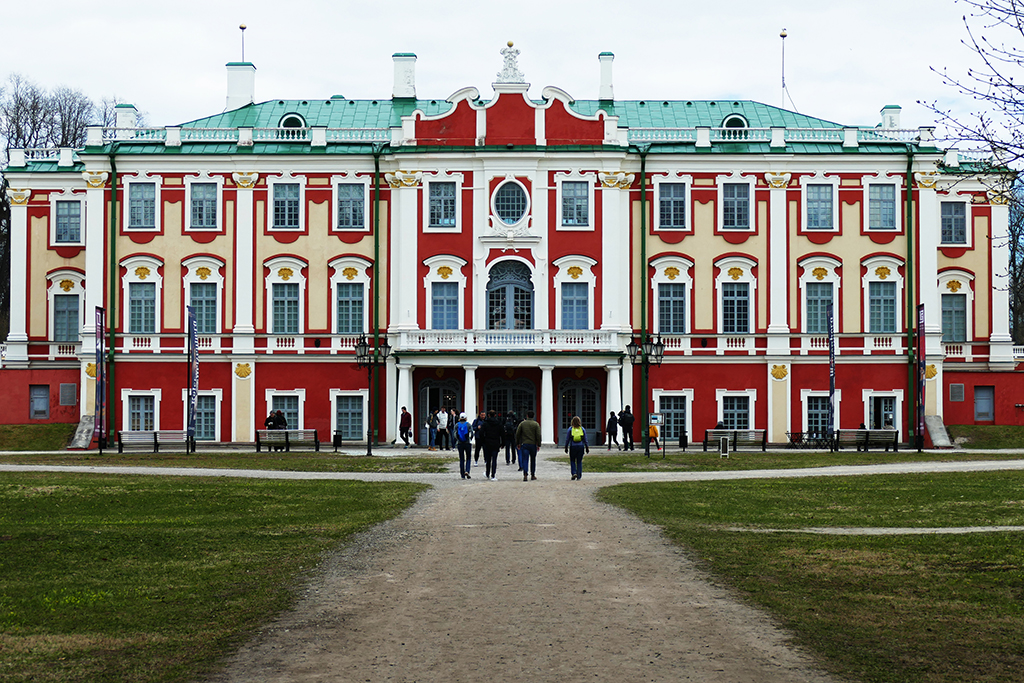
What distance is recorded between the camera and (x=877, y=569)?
13.5 metres

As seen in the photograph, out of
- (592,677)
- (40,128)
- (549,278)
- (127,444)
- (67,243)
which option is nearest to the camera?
(592,677)

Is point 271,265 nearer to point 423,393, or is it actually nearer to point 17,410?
point 423,393

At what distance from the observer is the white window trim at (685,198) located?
49125mm

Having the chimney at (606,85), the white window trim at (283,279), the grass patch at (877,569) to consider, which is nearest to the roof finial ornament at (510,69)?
the chimney at (606,85)

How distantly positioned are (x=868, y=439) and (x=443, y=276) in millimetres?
17562

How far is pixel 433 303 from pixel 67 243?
652 inches

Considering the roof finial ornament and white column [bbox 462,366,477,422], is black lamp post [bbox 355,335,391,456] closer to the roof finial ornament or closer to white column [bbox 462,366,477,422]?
white column [bbox 462,366,477,422]

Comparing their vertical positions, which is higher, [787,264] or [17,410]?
[787,264]

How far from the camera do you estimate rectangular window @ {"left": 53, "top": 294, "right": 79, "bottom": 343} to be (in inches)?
2028

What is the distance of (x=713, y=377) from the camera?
48656 millimetres

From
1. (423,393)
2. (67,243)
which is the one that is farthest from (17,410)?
(423,393)

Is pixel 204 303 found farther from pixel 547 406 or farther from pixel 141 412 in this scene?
pixel 547 406

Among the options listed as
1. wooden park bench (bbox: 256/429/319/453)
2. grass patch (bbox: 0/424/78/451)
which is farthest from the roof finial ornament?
grass patch (bbox: 0/424/78/451)

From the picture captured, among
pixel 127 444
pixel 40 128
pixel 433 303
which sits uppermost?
pixel 40 128
